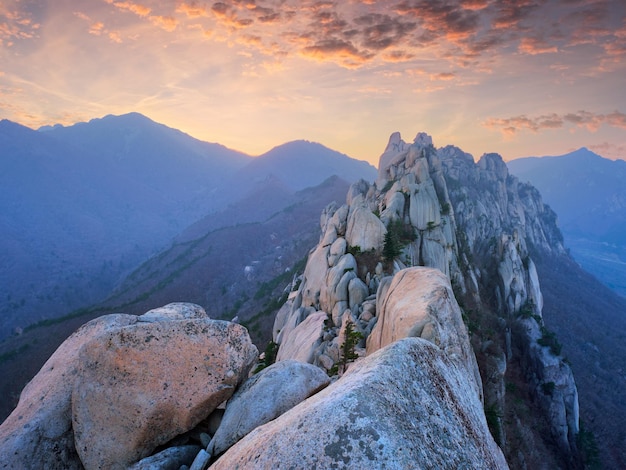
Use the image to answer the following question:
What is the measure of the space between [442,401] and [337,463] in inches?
127

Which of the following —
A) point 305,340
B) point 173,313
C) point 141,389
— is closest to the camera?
point 141,389

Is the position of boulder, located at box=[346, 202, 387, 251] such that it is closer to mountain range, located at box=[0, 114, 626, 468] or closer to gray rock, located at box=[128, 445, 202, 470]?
mountain range, located at box=[0, 114, 626, 468]

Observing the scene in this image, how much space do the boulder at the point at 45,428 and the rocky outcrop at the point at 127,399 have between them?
0.02m

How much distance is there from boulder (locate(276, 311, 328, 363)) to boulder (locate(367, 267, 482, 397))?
31.8ft

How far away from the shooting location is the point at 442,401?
268 inches

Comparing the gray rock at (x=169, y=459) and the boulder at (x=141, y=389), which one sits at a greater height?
the boulder at (x=141, y=389)

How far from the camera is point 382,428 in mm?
4957

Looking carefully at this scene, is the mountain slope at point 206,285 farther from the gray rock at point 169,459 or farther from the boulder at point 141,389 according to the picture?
the gray rock at point 169,459

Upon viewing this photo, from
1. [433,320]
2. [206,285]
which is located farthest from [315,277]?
[206,285]

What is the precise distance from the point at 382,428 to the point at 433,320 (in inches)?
308

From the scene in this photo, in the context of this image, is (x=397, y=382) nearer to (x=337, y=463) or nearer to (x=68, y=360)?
(x=337, y=463)

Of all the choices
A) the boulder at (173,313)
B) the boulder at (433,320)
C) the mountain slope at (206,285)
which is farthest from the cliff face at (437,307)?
the mountain slope at (206,285)

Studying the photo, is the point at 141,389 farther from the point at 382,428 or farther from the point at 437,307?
the point at 437,307

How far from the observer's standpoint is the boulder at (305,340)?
25297 mm
